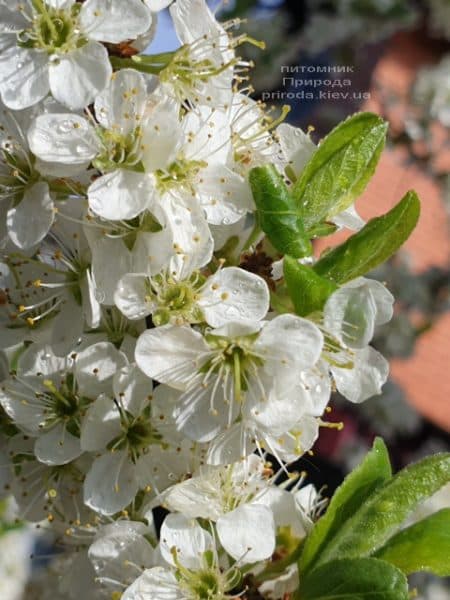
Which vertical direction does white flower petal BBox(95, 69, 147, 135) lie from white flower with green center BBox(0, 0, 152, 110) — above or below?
below

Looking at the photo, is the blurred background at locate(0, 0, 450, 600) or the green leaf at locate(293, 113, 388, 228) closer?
the green leaf at locate(293, 113, 388, 228)

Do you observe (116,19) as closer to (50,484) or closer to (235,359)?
(235,359)

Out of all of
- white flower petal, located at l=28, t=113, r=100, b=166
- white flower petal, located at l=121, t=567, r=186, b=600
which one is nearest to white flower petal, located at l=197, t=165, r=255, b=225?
white flower petal, located at l=28, t=113, r=100, b=166

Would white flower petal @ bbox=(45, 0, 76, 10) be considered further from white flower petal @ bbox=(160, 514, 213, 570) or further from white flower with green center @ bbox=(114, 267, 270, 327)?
white flower petal @ bbox=(160, 514, 213, 570)

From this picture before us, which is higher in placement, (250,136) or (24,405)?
(250,136)

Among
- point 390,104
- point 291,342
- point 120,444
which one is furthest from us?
point 390,104

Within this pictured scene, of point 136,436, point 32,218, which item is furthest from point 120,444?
point 32,218
